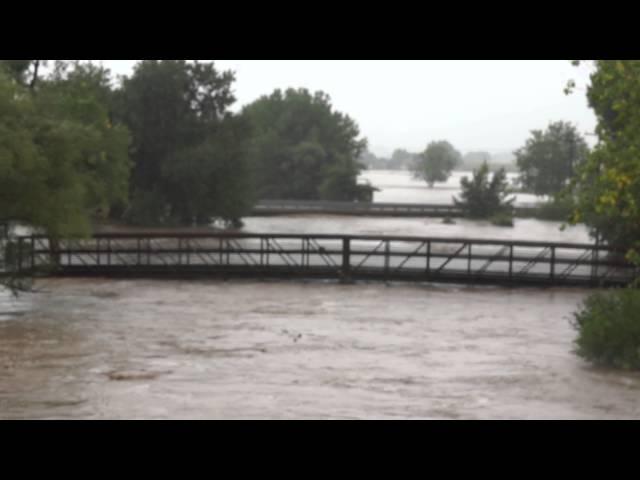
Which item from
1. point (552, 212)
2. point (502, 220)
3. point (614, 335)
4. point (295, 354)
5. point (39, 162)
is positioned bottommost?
point (502, 220)

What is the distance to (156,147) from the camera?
258 feet

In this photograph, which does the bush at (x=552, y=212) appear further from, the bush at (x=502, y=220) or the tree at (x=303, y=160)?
the tree at (x=303, y=160)

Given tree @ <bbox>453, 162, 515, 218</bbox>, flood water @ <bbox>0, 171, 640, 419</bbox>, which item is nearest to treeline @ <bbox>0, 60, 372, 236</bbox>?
flood water @ <bbox>0, 171, 640, 419</bbox>

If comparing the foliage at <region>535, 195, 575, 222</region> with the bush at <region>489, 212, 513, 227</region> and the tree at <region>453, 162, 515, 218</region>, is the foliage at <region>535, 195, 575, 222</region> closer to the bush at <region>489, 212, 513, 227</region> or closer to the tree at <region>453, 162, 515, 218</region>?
the tree at <region>453, 162, 515, 218</region>

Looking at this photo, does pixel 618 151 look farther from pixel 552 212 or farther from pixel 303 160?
pixel 303 160

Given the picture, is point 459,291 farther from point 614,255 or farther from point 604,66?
point 604,66

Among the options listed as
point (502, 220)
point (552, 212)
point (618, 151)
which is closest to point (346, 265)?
point (618, 151)

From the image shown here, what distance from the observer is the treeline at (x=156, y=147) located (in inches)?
1298

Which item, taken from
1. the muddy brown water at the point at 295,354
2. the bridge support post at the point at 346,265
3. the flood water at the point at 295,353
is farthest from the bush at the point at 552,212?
the muddy brown water at the point at 295,354

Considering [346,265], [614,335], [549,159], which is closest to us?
[614,335]

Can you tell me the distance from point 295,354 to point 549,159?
124238 millimetres

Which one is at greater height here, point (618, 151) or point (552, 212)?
point (618, 151)

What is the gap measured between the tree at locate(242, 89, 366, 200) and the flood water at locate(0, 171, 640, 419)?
69332 millimetres

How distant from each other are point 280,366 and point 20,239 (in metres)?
13.7
